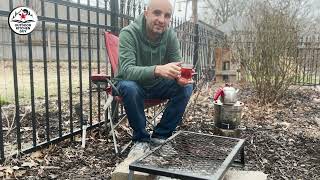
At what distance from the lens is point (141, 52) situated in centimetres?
353

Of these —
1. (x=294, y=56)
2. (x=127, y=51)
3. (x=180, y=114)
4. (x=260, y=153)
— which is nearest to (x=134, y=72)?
(x=127, y=51)

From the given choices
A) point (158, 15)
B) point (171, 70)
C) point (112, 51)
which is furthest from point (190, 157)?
point (112, 51)

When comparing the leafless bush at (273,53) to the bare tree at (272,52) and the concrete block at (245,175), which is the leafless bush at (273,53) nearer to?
the bare tree at (272,52)

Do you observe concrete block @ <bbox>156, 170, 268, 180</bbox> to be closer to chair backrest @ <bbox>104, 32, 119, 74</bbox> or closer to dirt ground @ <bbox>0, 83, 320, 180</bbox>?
dirt ground @ <bbox>0, 83, 320, 180</bbox>

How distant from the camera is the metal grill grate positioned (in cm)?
208

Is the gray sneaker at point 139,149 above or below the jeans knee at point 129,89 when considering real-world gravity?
below

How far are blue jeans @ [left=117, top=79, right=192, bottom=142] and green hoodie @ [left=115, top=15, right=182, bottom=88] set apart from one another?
8 cm

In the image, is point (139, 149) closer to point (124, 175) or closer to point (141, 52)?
point (124, 175)

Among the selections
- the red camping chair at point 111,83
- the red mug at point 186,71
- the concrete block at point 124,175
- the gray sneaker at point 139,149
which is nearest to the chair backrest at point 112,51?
the red camping chair at point 111,83

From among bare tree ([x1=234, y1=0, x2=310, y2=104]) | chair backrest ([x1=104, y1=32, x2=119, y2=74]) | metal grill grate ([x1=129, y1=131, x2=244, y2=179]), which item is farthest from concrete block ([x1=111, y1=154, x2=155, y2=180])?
bare tree ([x1=234, y1=0, x2=310, y2=104])
